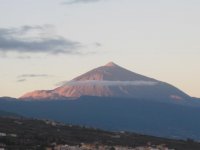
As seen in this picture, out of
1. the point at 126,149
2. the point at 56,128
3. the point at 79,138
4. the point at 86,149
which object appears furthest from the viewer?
the point at 56,128

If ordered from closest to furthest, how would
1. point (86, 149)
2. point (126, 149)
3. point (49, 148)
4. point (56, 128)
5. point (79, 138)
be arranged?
point (49, 148), point (86, 149), point (126, 149), point (79, 138), point (56, 128)

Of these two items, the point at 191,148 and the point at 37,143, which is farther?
the point at 191,148

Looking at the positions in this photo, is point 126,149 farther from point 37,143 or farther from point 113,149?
point 37,143

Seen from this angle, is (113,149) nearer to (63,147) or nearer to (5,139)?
(63,147)

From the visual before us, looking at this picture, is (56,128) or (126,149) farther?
(56,128)

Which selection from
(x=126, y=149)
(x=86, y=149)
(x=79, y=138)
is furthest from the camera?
(x=79, y=138)

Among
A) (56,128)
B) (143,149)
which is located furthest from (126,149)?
(56,128)

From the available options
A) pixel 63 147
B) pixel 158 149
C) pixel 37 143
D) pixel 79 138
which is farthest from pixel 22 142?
pixel 79 138

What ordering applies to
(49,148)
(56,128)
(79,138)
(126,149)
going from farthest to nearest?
(56,128), (79,138), (126,149), (49,148)
